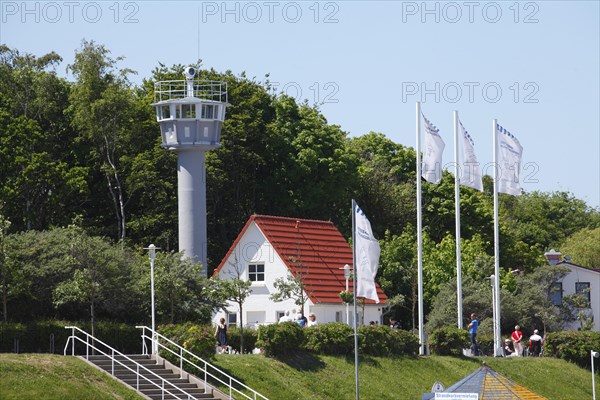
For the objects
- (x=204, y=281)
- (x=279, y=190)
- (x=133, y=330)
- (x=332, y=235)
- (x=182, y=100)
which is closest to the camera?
(x=133, y=330)

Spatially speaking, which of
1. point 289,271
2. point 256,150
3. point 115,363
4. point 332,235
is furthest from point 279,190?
point 115,363

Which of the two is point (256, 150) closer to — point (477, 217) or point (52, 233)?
point (477, 217)

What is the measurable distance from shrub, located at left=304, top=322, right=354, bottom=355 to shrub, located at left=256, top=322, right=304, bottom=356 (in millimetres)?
1409

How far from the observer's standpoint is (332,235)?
216 feet

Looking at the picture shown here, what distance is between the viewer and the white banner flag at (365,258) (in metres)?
42.8

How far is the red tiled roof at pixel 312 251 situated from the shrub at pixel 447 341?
5454 millimetres

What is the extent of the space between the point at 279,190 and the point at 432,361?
77.4 feet

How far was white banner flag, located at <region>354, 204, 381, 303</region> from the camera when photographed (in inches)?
1687

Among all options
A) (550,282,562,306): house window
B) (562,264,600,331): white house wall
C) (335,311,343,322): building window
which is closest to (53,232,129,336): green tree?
(335,311,343,322): building window

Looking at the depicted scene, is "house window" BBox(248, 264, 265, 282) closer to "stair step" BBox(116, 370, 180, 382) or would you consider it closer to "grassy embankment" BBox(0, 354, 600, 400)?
"grassy embankment" BBox(0, 354, 600, 400)

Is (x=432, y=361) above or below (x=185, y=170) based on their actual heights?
below

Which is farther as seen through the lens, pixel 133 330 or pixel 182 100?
pixel 182 100

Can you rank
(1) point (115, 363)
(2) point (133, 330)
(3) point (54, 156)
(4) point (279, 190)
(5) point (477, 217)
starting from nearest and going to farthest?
(1) point (115, 363), (2) point (133, 330), (3) point (54, 156), (4) point (279, 190), (5) point (477, 217)

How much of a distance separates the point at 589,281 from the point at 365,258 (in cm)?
3384
